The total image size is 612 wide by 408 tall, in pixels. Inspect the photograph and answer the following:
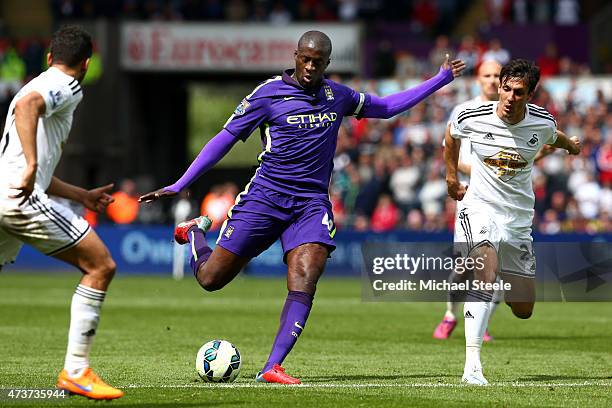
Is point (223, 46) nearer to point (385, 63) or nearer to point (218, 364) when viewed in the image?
point (385, 63)

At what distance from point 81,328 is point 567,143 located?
4529 millimetres

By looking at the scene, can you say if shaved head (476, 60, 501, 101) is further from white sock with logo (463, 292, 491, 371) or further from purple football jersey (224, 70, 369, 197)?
white sock with logo (463, 292, 491, 371)

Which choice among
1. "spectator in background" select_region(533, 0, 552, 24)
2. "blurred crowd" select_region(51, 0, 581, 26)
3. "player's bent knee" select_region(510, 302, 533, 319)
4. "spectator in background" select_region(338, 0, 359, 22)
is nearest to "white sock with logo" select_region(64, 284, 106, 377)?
"player's bent knee" select_region(510, 302, 533, 319)

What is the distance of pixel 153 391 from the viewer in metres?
8.81

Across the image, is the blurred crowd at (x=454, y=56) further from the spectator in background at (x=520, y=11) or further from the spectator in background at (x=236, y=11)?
the spectator in background at (x=236, y=11)

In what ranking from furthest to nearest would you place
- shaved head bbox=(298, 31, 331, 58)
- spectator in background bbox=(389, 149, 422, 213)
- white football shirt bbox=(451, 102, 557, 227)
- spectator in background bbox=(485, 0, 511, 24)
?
spectator in background bbox=(485, 0, 511, 24), spectator in background bbox=(389, 149, 422, 213), white football shirt bbox=(451, 102, 557, 227), shaved head bbox=(298, 31, 331, 58)

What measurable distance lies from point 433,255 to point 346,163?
1636 cm

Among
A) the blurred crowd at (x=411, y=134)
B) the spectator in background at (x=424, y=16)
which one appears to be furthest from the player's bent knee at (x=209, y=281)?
the spectator in background at (x=424, y=16)

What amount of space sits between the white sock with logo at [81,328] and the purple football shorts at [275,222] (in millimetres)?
1954

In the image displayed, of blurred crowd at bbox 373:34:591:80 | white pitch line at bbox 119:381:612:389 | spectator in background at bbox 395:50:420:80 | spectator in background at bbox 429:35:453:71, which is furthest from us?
spectator in background at bbox 395:50:420:80

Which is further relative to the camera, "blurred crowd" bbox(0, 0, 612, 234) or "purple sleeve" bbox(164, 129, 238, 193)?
"blurred crowd" bbox(0, 0, 612, 234)

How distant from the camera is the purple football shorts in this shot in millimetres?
9719

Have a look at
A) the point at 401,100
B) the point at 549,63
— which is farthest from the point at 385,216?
the point at 401,100

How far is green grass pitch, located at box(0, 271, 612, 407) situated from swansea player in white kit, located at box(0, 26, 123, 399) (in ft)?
1.45
